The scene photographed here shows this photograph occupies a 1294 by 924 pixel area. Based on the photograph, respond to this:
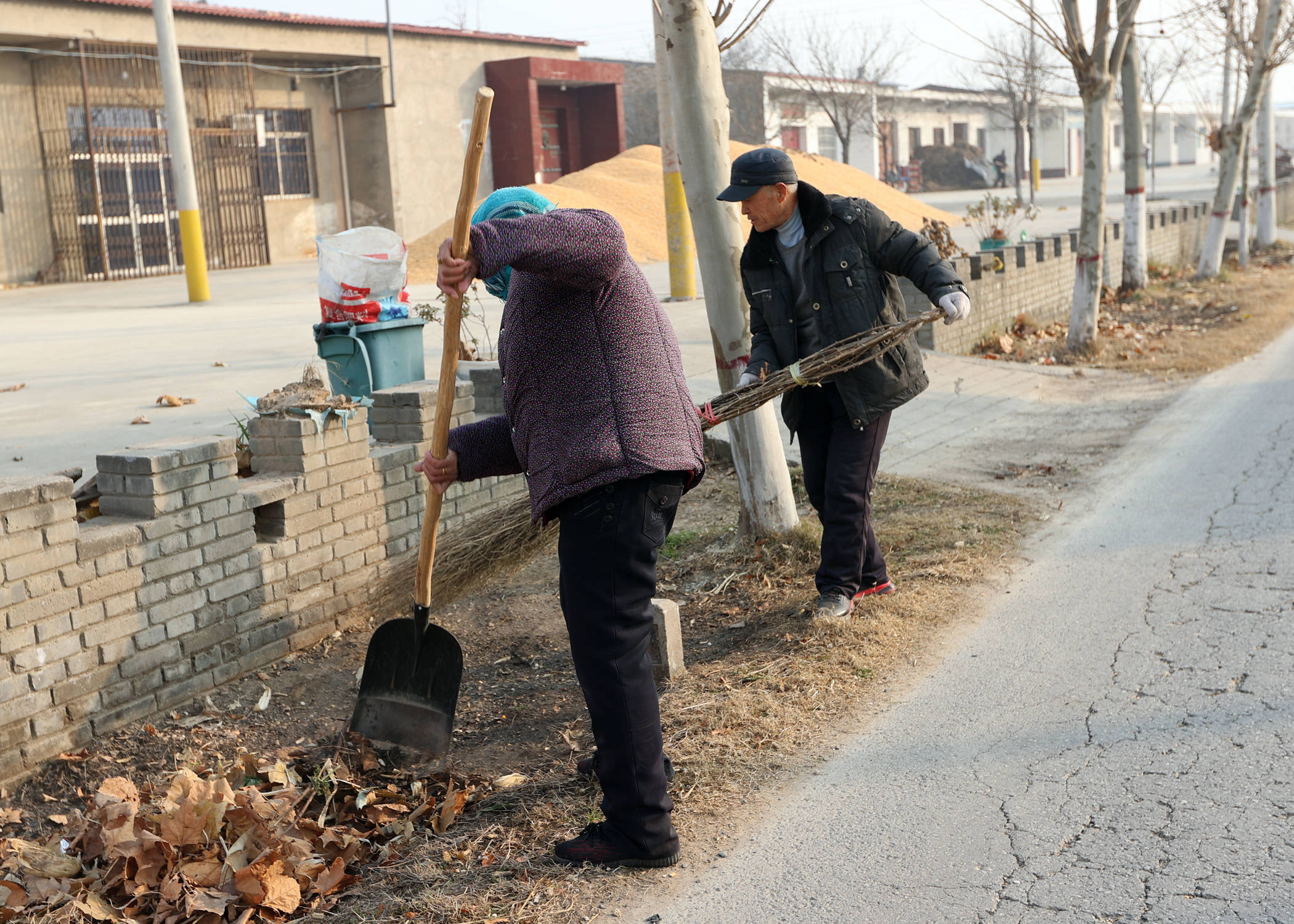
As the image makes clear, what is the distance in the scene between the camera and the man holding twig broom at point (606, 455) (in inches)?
113

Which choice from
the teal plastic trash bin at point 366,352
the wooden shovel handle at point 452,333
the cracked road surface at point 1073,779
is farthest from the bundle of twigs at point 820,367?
the teal plastic trash bin at point 366,352

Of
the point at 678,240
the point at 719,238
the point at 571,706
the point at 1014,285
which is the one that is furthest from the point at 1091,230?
the point at 571,706

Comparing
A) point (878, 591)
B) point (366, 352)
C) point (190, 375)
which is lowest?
point (878, 591)

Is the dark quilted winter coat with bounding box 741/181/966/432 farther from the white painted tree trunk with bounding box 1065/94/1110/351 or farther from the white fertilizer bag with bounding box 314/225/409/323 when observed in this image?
the white painted tree trunk with bounding box 1065/94/1110/351

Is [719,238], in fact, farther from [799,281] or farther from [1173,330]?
[1173,330]

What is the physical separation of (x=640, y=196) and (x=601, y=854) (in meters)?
22.3

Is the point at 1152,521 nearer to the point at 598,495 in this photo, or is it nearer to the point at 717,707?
the point at 717,707

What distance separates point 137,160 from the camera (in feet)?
75.4

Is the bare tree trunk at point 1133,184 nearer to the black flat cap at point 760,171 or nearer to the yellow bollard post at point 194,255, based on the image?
the yellow bollard post at point 194,255

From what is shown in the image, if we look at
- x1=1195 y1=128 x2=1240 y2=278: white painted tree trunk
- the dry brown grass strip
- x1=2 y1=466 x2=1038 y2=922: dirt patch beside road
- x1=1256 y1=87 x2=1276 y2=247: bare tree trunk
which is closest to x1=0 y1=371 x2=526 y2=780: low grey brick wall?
x1=2 y1=466 x2=1038 y2=922: dirt patch beside road

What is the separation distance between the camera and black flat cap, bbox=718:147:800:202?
442 centimetres

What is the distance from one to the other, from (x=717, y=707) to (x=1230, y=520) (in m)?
3.59

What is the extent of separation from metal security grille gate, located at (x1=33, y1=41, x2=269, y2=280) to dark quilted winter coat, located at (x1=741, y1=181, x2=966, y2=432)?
20488 millimetres

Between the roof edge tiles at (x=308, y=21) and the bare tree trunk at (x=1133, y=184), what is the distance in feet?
52.7
